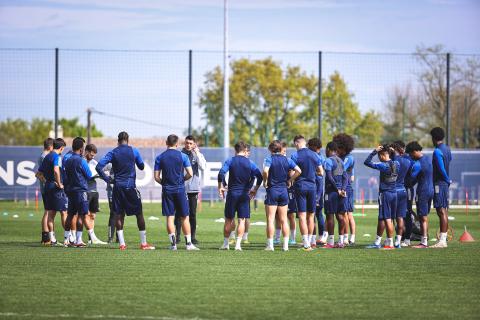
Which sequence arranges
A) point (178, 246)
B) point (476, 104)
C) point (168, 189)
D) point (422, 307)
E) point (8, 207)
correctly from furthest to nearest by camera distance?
point (476, 104) → point (8, 207) → point (178, 246) → point (168, 189) → point (422, 307)

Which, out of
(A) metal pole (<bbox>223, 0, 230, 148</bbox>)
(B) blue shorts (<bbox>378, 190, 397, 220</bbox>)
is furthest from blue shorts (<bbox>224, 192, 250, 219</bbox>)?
(A) metal pole (<bbox>223, 0, 230, 148</bbox>)

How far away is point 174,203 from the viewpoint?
18203mm

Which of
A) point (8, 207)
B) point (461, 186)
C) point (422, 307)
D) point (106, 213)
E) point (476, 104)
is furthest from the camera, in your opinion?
point (476, 104)

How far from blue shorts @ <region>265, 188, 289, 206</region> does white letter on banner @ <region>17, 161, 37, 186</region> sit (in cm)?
2614

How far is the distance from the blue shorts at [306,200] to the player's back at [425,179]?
2.20m

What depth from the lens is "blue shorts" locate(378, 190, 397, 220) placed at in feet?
60.9

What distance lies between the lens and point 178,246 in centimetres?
1969

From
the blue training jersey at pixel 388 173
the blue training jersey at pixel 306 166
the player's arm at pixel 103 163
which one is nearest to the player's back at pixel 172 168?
the player's arm at pixel 103 163

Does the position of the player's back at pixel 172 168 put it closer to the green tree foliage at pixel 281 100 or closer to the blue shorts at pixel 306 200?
the blue shorts at pixel 306 200

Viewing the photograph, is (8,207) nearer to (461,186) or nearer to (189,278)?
(461,186)

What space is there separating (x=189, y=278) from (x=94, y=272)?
1.58 meters

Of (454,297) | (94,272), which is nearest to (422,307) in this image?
(454,297)

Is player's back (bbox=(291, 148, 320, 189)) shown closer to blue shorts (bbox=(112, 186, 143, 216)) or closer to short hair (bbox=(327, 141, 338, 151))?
short hair (bbox=(327, 141, 338, 151))

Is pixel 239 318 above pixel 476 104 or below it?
below
